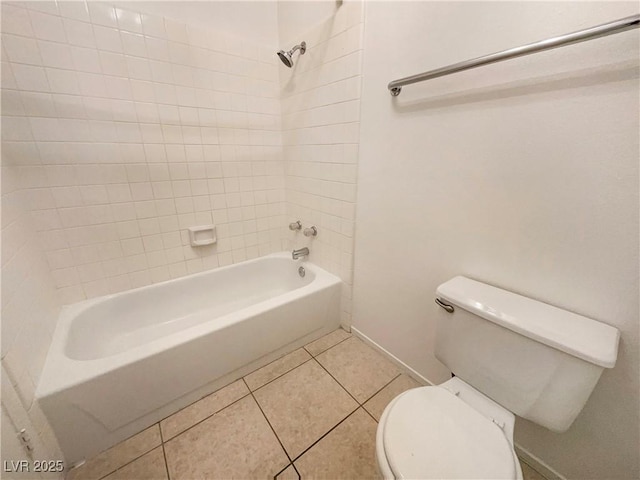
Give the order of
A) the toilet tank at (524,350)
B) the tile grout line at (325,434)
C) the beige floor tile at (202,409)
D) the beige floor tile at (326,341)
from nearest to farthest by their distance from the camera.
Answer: the toilet tank at (524,350), the tile grout line at (325,434), the beige floor tile at (202,409), the beige floor tile at (326,341)

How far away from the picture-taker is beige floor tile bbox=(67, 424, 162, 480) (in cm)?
97

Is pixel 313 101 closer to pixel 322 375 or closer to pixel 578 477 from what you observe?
pixel 322 375

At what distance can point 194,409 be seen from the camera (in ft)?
4.02

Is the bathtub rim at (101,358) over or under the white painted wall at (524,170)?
under

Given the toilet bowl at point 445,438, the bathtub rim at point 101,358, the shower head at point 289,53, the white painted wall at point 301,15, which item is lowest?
the bathtub rim at point 101,358

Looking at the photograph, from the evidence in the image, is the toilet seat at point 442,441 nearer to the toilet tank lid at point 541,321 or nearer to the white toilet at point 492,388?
the white toilet at point 492,388

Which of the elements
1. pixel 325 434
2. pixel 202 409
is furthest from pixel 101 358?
pixel 325 434

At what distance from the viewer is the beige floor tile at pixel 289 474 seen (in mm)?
958

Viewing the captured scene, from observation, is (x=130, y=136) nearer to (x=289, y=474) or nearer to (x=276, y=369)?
(x=276, y=369)

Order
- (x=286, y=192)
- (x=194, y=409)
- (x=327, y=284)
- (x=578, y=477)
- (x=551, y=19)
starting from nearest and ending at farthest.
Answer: (x=551, y=19), (x=578, y=477), (x=194, y=409), (x=327, y=284), (x=286, y=192)

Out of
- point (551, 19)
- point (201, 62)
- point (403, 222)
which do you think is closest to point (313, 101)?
point (201, 62)

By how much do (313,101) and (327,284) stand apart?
1.21m

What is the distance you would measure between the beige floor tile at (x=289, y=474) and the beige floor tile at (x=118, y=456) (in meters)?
0.57

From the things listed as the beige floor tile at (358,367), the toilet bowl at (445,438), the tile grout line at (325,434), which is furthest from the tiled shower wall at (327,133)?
the toilet bowl at (445,438)
